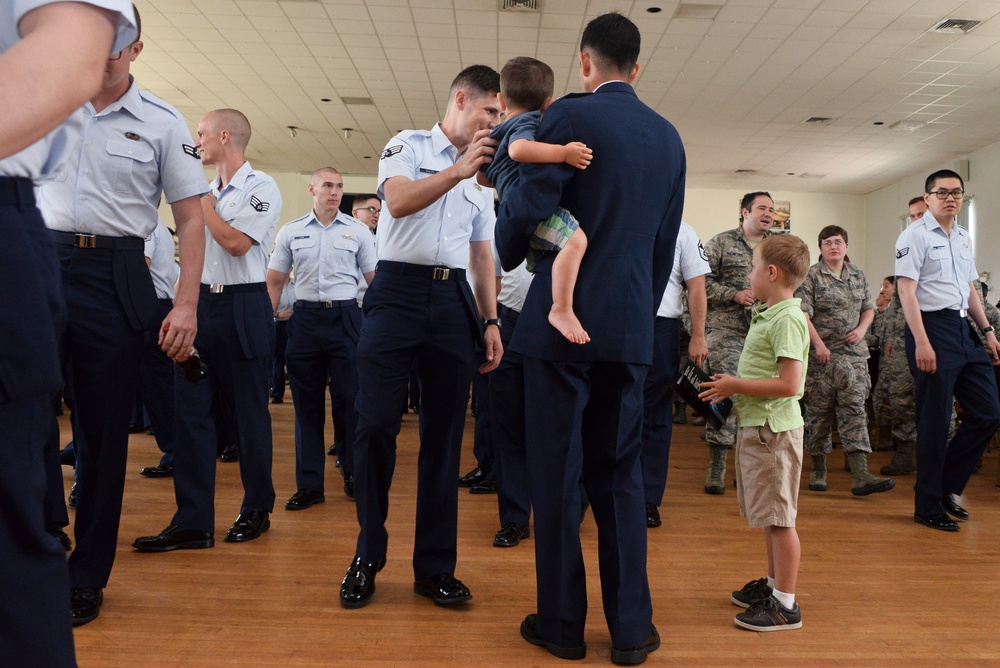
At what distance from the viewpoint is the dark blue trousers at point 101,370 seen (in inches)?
88.0

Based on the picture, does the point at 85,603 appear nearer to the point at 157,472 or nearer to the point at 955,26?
the point at 157,472

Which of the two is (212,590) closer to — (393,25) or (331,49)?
(393,25)

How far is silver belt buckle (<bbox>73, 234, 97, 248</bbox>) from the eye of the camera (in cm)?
224

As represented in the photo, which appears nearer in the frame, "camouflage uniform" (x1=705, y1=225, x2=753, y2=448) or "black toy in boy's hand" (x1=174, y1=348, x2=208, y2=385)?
"black toy in boy's hand" (x1=174, y1=348, x2=208, y2=385)

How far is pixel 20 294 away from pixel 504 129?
1.31 m

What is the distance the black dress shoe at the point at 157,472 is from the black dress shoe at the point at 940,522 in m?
3.81

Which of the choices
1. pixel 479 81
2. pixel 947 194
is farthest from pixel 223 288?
pixel 947 194

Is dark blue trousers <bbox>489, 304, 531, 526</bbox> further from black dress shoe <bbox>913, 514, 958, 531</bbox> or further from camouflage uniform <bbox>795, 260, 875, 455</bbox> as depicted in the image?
camouflage uniform <bbox>795, 260, 875, 455</bbox>

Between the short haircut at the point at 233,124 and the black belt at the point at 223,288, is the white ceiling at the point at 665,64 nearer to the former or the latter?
the short haircut at the point at 233,124

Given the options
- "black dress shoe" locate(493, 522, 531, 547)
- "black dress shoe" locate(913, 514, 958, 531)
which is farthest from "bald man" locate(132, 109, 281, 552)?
"black dress shoe" locate(913, 514, 958, 531)

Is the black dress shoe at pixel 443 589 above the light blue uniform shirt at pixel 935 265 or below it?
below

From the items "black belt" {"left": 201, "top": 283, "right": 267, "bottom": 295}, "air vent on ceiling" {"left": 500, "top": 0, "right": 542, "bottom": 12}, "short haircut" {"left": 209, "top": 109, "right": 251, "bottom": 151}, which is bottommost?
"black belt" {"left": 201, "top": 283, "right": 267, "bottom": 295}

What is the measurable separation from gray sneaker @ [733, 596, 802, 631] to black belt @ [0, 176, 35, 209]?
2.11 meters

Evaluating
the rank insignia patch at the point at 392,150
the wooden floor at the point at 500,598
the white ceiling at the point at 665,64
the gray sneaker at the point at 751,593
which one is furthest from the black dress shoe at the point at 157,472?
the white ceiling at the point at 665,64
